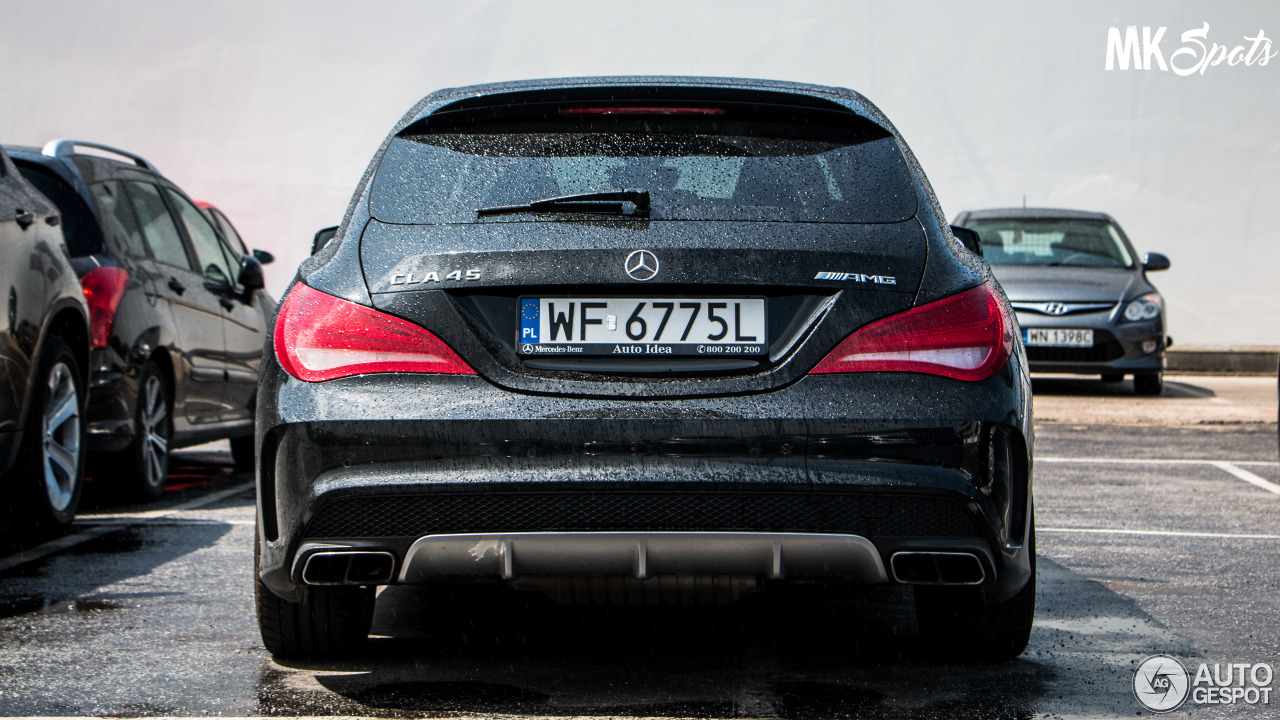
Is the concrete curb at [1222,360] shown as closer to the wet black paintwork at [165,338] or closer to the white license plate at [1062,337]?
the white license plate at [1062,337]

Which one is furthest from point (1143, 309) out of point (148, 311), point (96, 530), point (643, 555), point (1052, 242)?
point (643, 555)

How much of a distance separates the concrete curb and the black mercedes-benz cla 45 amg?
15012mm

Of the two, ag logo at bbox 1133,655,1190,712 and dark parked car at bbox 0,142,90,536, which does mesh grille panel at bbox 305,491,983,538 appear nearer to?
ag logo at bbox 1133,655,1190,712

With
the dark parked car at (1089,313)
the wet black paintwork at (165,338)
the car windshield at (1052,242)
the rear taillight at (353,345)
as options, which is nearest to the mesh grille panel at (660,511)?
the rear taillight at (353,345)

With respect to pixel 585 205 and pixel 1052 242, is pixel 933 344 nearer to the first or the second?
Answer: pixel 585 205

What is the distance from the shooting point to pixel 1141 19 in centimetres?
1653

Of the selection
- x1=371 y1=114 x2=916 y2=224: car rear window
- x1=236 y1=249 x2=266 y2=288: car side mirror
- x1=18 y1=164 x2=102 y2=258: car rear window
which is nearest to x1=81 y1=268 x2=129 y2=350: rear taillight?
x1=18 y1=164 x2=102 y2=258: car rear window

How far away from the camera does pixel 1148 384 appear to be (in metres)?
13.8

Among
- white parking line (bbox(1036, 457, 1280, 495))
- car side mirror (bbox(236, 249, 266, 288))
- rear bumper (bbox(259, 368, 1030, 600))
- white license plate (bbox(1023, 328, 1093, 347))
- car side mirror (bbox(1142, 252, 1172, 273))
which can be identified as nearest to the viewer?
rear bumper (bbox(259, 368, 1030, 600))

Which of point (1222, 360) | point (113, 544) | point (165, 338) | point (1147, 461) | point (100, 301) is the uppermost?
point (100, 301)

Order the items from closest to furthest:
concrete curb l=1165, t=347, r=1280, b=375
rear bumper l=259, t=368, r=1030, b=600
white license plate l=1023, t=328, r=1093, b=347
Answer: rear bumper l=259, t=368, r=1030, b=600, white license plate l=1023, t=328, r=1093, b=347, concrete curb l=1165, t=347, r=1280, b=375

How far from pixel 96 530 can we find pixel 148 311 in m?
1.25

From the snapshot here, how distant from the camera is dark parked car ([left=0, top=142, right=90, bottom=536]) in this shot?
5129 millimetres

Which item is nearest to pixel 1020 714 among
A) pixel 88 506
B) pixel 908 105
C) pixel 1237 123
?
pixel 88 506
